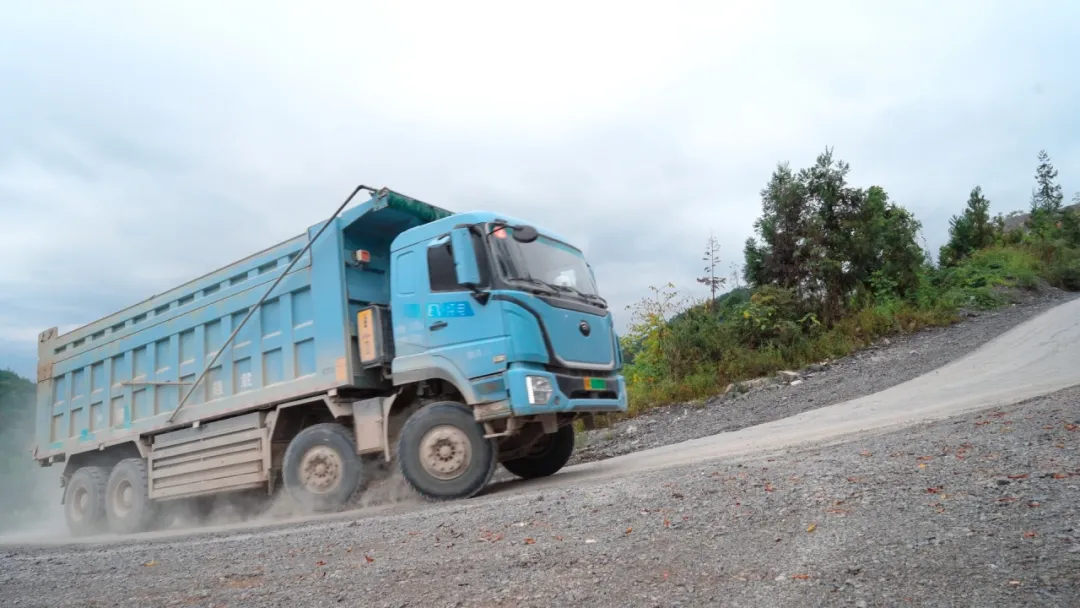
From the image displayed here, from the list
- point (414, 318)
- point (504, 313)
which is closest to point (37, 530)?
point (414, 318)

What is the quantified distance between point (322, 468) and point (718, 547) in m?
5.17

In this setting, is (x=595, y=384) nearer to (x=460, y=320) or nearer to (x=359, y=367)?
(x=460, y=320)

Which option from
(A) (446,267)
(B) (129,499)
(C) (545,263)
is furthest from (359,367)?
(B) (129,499)

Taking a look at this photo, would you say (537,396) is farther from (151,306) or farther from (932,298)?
(932,298)

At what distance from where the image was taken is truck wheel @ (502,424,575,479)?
27.6ft

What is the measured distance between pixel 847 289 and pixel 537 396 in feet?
41.8

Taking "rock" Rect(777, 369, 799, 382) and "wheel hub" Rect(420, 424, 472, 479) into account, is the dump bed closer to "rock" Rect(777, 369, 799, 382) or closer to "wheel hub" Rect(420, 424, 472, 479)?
"wheel hub" Rect(420, 424, 472, 479)

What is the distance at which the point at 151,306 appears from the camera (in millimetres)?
9750

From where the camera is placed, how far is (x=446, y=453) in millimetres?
6645

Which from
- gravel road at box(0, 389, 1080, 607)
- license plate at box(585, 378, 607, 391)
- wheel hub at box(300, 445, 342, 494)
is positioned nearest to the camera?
gravel road at box(0, 389, 1080, 607)

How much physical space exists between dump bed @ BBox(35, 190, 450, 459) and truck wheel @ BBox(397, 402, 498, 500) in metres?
1.04

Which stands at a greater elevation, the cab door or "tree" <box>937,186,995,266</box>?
"tree" <box>937,186,995,266</box>

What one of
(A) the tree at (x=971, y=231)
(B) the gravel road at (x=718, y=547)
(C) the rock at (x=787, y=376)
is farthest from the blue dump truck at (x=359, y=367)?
(A) the tree at (x=971, y=231)

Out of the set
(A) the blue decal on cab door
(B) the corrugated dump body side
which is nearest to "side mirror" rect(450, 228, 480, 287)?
(A) the blue decal on cab door
